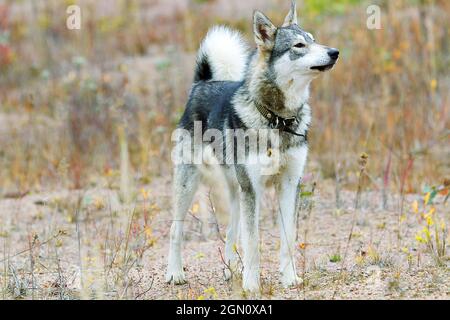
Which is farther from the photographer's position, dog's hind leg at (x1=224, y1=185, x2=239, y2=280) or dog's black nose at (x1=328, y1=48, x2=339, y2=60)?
dog's hind leg at (x1=224, y1=185, x2=239, y2=280)

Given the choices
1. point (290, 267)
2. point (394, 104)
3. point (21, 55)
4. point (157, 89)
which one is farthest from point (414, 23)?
point (290, 267)

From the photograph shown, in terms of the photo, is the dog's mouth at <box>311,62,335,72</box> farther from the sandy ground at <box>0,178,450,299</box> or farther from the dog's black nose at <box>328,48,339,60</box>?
the sandy ground at <box>0,178,450,299</box>

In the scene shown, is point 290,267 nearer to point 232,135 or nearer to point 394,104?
point 232,135

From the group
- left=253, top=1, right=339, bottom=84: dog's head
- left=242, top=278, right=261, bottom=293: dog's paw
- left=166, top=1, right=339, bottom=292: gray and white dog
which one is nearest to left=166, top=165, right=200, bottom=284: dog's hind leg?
left=166, top=1, right=339, bottom=292: gray and white dog

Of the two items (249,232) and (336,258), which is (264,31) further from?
(336,258)

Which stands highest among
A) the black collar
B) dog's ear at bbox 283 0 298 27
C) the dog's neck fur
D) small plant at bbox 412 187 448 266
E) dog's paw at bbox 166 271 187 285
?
dog's ear at bbox 283 0 298 27

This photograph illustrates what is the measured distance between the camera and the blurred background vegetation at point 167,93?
7668mm

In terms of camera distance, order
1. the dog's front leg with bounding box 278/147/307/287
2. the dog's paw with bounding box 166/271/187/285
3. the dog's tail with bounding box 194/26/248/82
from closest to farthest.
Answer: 1. the dog's front leg with bounding box 278/147/307/287
2. the dog's paw with bounding box 166/271/187/285
3. the dog's tail with bounding box 194/26/248/82

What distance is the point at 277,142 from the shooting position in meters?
4.66

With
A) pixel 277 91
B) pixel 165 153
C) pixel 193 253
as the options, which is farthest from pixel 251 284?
pixel 165 153

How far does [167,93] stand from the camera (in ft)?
28.3

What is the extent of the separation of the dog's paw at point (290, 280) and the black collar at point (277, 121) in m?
0.81

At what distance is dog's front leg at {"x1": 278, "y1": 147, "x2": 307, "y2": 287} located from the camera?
15.4 ft

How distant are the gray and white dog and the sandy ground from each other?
13cm
